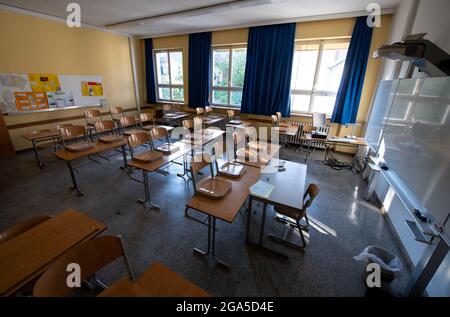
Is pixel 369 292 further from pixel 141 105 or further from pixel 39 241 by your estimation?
pixel 141 105

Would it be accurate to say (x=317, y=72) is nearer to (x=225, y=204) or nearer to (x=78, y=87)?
(x=225, y=204)

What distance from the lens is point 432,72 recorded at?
6.44 feet

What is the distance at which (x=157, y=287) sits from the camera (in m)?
1.02

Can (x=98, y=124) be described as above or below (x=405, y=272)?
above

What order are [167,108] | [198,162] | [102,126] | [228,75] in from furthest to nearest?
[167,108] < [228,75] < [102,126] < [198,162]

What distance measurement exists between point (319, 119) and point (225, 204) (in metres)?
4.05

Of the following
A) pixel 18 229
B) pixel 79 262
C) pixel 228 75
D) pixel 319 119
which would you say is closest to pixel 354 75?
pixel 319 119

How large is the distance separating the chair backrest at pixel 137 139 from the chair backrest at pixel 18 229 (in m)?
1.56

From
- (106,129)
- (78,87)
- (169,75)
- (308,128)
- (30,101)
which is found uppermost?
(169,75)

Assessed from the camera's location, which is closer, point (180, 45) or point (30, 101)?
point (30, 101)

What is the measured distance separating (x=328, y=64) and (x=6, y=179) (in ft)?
23.2

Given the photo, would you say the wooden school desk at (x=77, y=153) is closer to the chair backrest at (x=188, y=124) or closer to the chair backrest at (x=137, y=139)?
the chair backrest at (x=137, y=139)

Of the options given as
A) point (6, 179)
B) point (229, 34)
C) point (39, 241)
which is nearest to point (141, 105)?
point (229, 34)

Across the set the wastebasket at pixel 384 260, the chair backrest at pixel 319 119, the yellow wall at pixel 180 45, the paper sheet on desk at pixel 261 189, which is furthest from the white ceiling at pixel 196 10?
the wastebasket at pixel 384 260
